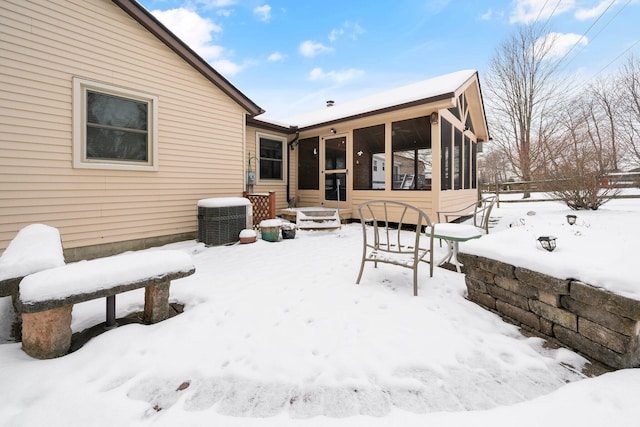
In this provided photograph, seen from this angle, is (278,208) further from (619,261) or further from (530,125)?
(530,125)

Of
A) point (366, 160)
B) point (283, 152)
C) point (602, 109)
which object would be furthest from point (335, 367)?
point (602, 109)

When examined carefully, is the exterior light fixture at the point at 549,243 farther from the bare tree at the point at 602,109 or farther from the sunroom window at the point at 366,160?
the bare tree at the point at 602,109

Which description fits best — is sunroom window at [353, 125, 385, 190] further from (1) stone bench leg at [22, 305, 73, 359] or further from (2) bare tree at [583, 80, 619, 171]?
(2) bare tree at [583, 80, 619, 171]

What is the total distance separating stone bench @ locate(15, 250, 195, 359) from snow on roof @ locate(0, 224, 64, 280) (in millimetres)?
212

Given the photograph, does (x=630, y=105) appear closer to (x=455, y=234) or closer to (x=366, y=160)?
(x=366, y=160)

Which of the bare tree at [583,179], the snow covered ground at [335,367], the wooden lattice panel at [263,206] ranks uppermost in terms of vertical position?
the bare tree at [583,179]

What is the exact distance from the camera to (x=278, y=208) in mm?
8164

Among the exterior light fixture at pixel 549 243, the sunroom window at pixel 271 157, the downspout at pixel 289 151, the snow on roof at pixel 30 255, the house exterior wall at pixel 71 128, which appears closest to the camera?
the snow on roof at pixel 30 255

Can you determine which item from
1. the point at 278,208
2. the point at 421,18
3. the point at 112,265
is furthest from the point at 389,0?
the point at 112,265

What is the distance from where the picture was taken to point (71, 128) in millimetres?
3918

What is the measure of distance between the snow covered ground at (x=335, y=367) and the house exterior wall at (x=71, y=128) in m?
2.27

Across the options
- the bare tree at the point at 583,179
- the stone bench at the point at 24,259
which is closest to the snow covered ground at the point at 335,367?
the stone bench at the point at 24,259

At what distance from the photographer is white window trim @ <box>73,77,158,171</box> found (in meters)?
3.94

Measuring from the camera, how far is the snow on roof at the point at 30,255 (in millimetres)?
1807
